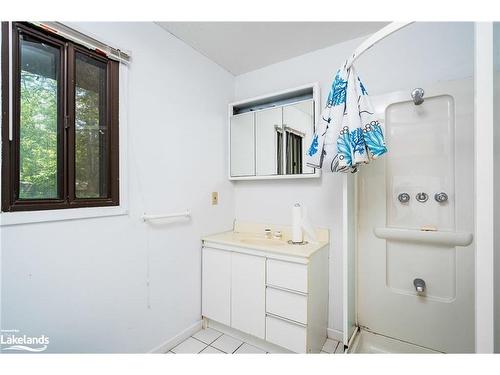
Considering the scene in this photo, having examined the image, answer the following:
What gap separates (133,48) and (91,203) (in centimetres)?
101

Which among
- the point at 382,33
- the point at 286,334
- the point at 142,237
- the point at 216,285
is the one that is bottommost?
the point at 286,334

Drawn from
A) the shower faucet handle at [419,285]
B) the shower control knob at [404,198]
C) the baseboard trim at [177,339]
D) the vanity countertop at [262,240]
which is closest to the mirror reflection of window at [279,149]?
the vanity countertop at [262,240]

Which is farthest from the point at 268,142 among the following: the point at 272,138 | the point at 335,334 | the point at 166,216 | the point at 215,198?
the point at 335,334

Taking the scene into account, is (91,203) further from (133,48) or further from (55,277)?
(133,48)

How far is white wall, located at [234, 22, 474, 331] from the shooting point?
1.45 metres

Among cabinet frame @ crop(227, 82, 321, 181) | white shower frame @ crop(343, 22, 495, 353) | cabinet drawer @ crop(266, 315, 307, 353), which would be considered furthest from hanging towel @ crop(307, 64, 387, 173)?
cabinet drawer @ crop(266, 315, 307, 353)

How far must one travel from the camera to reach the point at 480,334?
2.10 feet

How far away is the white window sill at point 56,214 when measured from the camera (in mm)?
981

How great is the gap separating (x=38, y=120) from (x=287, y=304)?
1.74m

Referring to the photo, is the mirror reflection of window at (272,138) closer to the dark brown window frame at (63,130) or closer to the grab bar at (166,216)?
the grab bar at (166,216)

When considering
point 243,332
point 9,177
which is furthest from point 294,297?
point 9,177

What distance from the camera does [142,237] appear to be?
148cm

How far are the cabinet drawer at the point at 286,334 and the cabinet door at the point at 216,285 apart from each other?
355 millimetres

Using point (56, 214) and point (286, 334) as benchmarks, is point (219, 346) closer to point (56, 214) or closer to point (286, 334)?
point (286, 334)
